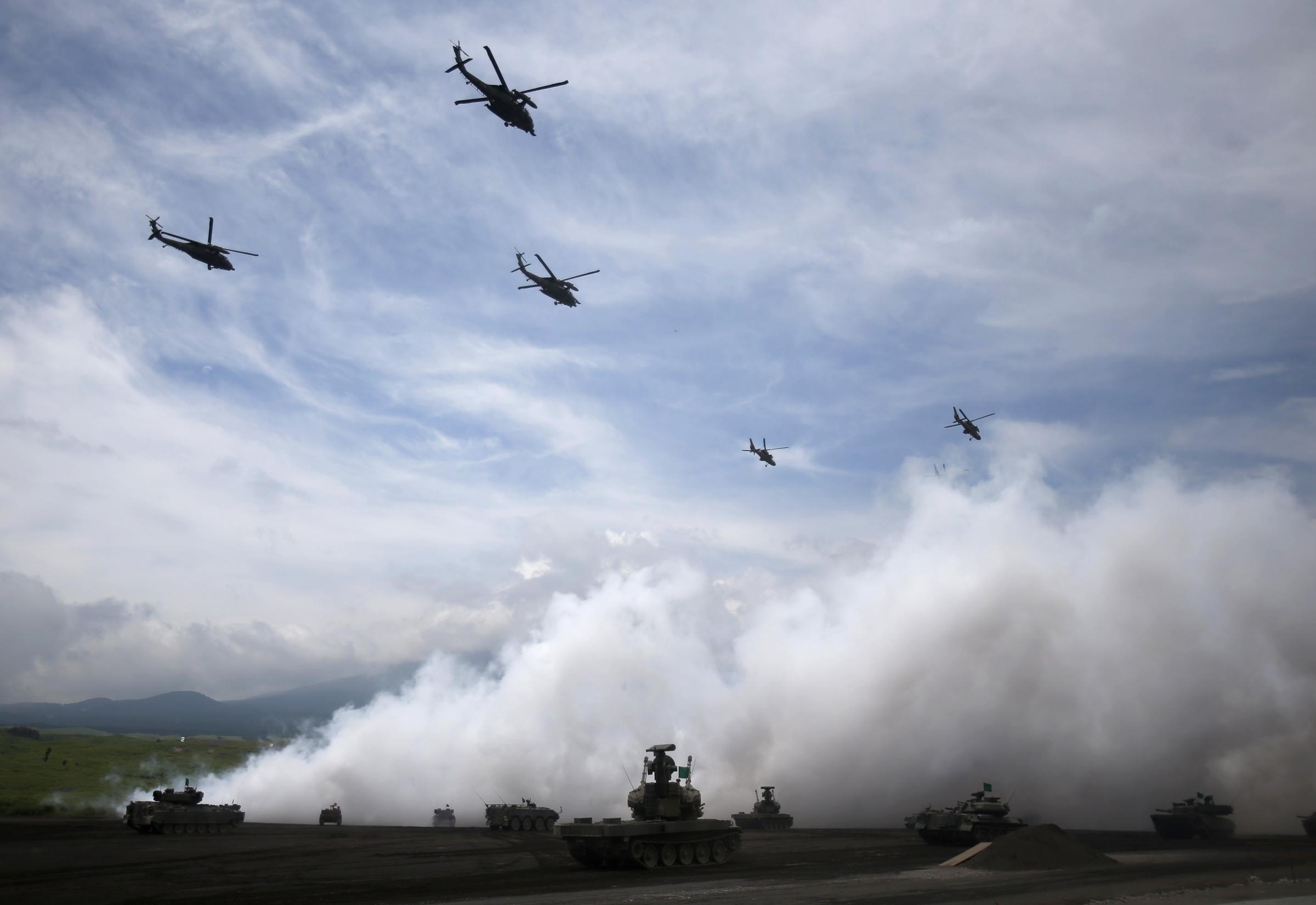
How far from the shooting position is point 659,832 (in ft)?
116

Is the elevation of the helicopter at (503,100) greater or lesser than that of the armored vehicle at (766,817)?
greater

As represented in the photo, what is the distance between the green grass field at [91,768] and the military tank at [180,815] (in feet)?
64.8

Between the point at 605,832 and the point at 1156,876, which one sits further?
the point at 605,832

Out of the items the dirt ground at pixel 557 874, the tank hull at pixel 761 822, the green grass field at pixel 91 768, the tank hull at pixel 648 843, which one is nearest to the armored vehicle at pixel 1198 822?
the dirt ground at pixel 557 874

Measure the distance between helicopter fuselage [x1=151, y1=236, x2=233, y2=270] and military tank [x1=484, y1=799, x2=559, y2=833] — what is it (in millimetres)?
42451

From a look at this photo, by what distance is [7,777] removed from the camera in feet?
301

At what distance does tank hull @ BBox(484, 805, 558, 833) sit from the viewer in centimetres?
6250

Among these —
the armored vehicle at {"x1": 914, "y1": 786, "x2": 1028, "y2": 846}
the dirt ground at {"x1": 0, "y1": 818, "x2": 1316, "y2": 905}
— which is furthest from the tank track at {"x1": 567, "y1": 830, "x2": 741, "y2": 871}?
the armored vehicle at {"x1": 914, "y1": 786, "x2": 1028, "y2": 846}

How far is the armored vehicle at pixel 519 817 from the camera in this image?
62.5 m

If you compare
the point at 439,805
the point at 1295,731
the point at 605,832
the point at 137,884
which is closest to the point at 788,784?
the point at 439,805

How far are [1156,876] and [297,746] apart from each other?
88697mm

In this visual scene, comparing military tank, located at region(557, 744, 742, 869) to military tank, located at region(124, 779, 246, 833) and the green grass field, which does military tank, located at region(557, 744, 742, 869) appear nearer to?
military tank, located at region(124, 779, 246, 833)

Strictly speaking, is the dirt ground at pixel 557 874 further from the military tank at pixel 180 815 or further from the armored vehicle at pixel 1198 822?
the armored vehicle at pixel 1198 822

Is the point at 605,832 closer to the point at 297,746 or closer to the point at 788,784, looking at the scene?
the point at 788,784
